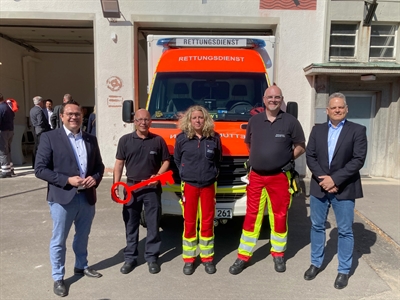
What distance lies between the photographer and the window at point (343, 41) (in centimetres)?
870

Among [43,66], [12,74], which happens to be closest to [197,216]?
[12,74]

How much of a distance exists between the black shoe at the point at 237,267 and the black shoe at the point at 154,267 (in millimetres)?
818

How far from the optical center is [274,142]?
3656 mm

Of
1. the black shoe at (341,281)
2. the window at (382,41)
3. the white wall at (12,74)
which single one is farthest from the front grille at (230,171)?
the white wall at (12,74)

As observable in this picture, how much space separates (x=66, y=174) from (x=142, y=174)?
32.2 inches

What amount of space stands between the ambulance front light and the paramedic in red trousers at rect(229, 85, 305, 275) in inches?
90.5

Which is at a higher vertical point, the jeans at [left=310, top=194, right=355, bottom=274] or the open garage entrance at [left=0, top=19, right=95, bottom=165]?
the open garage entrance at [left=0, top=19, right=95, bottom=165]

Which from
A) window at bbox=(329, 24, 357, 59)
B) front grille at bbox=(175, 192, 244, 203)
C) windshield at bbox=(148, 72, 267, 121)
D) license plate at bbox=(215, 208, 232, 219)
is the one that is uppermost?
window at bbox=(329, 24, 357, 59)

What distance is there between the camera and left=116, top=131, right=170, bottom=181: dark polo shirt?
374 centimetres

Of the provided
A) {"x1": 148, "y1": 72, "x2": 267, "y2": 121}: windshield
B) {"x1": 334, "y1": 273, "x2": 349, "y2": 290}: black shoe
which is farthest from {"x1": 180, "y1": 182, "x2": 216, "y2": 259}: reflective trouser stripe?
{"x1": 148, "y1": 72, "x2": 267, "y2": 121}: windshield

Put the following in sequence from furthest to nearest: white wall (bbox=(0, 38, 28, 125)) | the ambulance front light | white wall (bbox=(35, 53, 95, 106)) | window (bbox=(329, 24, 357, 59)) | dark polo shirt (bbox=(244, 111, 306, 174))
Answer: white wall (bbox=(35, 53, 95, 106))
white wall (bbox=(0, 38, 28, 125))
window (bbox=(329, 24, 357, 59))
the ambulance front light
dark polo shirt (bbox=(244, 111, 306, 174))

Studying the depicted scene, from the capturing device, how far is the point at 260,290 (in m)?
3.49

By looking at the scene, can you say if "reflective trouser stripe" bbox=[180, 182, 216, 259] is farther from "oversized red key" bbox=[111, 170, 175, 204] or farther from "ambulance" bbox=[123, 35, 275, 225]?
"ambulance" bbox=[123, 35, 275, 225]

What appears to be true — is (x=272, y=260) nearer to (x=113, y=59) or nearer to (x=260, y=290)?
(x=260, y=290)
